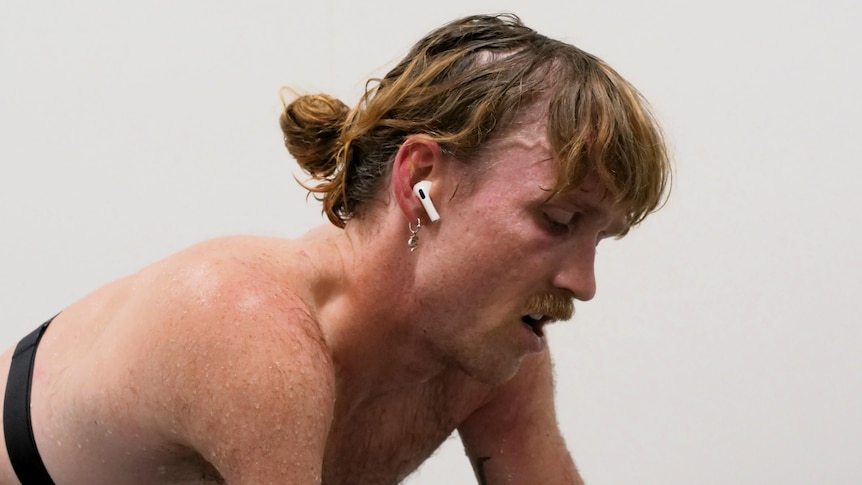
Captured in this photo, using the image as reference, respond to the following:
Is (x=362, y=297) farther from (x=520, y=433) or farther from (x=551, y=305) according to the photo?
(x=520, y=433)

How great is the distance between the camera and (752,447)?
1823 millimetres

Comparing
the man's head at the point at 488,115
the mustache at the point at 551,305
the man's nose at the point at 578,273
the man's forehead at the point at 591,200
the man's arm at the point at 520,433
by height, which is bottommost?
the man's arm at the point at 520,433

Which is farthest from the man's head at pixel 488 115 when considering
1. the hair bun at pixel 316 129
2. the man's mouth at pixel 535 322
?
the man's mouth at pixel 535 322

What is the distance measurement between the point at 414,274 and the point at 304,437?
19 cm

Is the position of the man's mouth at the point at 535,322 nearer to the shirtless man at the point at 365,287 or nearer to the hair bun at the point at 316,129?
the shirtless man at the point at 365,287

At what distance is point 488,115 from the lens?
2.99 ft

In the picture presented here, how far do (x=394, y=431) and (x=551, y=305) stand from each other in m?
0.22

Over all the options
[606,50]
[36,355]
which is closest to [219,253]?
[36,355]

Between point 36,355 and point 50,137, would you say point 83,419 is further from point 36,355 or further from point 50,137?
point 50,137

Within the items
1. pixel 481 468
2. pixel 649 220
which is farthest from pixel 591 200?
pixel 649 220

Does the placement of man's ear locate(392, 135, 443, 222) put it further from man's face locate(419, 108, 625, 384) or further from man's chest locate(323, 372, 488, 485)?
man's chest locate(323, 372, 488, 485)

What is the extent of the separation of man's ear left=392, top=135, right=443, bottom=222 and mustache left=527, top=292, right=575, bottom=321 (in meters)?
0.11

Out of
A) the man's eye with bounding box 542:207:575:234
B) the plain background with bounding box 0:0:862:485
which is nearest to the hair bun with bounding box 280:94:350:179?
the man's eye with bounding box 542:207:575:234

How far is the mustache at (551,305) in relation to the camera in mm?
920
